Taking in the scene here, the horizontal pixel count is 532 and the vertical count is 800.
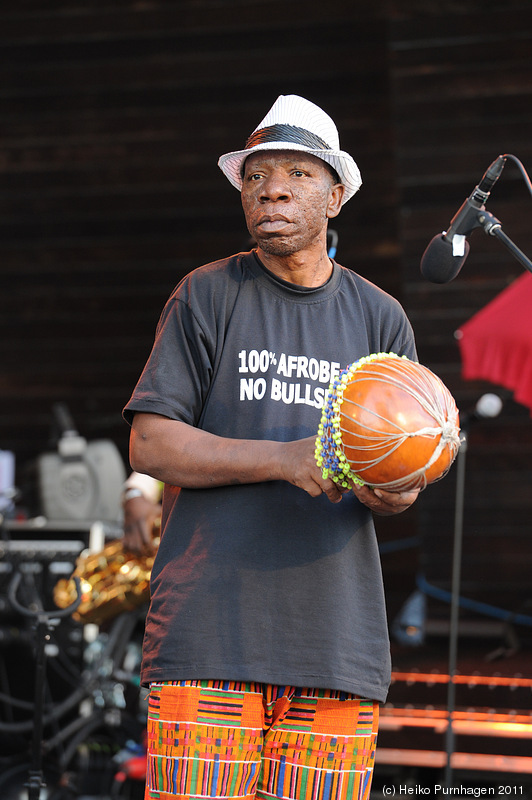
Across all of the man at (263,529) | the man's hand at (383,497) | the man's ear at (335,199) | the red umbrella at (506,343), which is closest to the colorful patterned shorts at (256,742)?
the man at (263,529)

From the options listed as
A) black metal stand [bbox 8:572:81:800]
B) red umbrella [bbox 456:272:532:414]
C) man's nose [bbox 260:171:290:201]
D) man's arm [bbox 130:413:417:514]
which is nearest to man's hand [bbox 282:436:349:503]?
man's arm [bbox 130:413:417:514]

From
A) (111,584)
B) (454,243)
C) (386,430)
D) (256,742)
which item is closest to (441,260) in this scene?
(454,243)

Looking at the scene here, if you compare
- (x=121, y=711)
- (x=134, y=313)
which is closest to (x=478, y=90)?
(x=134, y=313)

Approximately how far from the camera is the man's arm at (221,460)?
149 centimetres

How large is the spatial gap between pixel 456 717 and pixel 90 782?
179 cm

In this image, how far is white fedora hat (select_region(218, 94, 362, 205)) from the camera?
5.67 feet

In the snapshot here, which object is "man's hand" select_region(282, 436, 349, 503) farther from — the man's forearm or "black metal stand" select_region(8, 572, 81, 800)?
"black metal stand" select_region(8, 572, 81, 800)

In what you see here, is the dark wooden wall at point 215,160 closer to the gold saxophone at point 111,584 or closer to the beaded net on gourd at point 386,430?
the gold saxophone at point 111,584

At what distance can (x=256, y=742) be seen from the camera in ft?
5.13

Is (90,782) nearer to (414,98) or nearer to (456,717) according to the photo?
(456,717)

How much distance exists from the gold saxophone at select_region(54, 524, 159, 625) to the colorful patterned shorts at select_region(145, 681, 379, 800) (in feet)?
7.16

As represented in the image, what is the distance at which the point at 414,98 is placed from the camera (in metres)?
5.10

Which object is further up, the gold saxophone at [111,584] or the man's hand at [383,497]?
the man's hand at [383,497]

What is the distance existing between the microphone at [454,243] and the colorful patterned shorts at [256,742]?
3.18 feet
